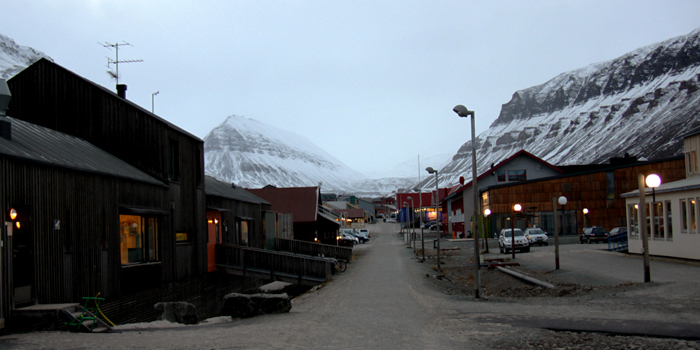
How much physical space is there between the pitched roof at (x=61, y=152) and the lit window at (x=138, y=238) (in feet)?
4.72

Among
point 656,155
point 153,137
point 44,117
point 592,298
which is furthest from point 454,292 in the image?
point 656,155

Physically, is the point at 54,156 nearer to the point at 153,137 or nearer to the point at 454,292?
the point at 153,137

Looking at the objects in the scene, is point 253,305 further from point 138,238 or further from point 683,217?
point 683,217

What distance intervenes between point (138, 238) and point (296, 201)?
35.2m

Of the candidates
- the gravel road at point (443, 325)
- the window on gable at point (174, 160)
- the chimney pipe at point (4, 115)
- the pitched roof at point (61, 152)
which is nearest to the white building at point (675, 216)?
the gravel road at point (443, 325)

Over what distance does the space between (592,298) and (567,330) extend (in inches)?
215

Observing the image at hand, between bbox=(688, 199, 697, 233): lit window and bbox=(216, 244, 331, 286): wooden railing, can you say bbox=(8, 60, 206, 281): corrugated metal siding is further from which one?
bbox=(688, 199, 697, 233): lit window

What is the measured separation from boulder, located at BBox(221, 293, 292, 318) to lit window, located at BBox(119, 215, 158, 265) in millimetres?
4951

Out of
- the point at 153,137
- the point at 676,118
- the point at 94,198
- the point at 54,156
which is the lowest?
the point at 94,198

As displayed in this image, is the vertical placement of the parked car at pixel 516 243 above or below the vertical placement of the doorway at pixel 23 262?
below

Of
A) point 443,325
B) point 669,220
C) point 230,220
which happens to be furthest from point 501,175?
point 443,325

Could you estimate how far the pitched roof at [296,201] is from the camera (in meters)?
53.3

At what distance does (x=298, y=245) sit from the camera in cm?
4134

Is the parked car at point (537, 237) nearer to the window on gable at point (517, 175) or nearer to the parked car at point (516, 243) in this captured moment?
the parked car at point (516, 243)
